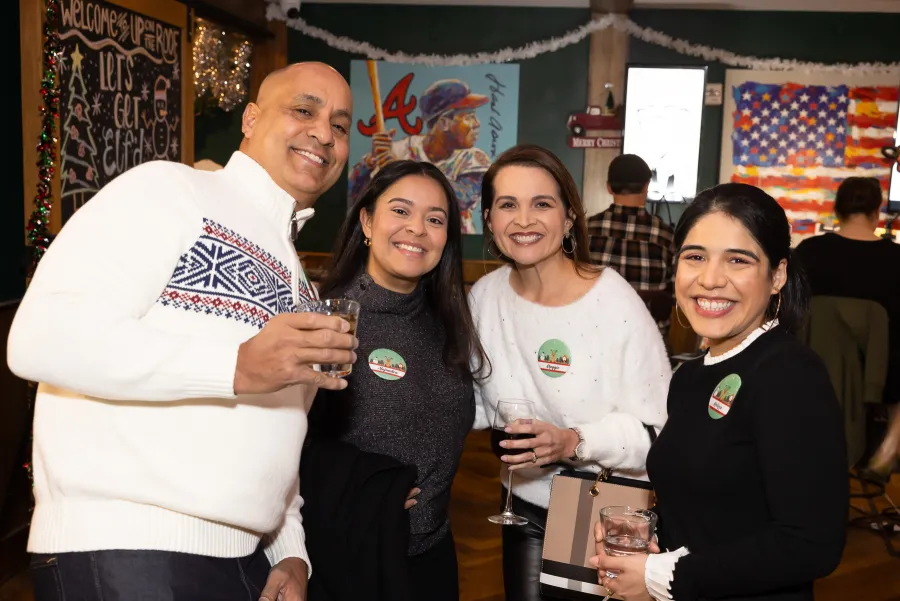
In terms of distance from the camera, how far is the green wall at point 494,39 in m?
7.18

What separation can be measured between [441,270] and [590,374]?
0.54m

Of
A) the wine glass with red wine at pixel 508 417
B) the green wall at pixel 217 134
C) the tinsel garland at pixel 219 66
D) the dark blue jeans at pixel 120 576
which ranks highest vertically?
the tinsel garland at pixel 219 66

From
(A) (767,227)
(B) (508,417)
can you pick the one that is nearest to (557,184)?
(B) (508,417)

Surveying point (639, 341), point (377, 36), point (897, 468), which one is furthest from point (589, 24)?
point (639, 341)

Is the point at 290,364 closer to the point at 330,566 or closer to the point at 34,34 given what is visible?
the point at 330,566

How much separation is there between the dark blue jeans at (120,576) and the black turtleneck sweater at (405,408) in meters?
0.70

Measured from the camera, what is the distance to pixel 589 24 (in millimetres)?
6953

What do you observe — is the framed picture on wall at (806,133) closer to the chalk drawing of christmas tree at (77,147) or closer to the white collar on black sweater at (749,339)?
the chalk drawing of christmas tree at (77,147)

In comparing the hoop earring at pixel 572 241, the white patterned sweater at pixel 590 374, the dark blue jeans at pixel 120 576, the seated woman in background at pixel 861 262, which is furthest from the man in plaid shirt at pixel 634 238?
the dark blue jeans at pixel 120 576

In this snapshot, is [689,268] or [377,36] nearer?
[689,268]

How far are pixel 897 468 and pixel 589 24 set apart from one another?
4.31m

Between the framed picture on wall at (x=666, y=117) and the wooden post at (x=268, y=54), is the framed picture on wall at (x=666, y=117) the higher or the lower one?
the lower one

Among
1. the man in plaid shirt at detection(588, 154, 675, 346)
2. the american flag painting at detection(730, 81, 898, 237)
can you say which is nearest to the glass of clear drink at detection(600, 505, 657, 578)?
the man in plaid shirt at detection(588, 154, 675, 346)

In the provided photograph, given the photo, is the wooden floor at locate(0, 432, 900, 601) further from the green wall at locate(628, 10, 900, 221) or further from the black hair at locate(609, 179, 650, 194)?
the green wall at locate(628, 10, 900, 221)
